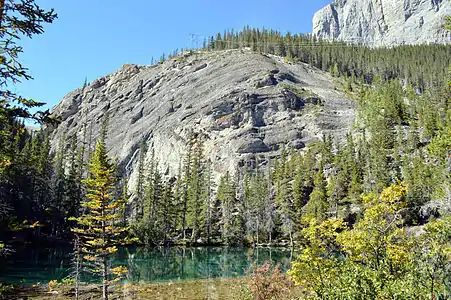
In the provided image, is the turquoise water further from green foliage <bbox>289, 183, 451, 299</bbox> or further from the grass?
green foliage <bbox>289, 183, 451, 299</bbox>

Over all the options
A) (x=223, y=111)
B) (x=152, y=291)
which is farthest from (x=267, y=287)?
(x=223, y=111)

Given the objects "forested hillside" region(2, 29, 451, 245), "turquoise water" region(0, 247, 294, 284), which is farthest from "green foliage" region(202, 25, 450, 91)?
"turquoise water" region(0, 247, 294, 284)

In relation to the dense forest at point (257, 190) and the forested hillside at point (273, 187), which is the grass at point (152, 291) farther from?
the forested hillside at point (273, 187)

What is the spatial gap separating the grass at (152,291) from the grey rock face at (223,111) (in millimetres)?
61720

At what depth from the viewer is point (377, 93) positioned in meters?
105

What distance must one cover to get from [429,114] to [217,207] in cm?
5763

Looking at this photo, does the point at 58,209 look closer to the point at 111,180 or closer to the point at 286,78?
the point at 111,180

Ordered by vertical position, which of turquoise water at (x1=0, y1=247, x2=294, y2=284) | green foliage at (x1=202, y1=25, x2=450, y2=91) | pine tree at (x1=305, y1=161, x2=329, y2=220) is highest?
green foliage at (x1=202, y1=25, x2=450, y2=91)

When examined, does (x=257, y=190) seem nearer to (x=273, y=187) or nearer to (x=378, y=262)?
(x=273, y=187)

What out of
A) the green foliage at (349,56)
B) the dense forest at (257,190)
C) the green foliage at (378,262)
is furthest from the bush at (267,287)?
the green foliage at (349,56)

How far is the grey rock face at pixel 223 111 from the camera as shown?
96.7 m

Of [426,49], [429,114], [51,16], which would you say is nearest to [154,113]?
[429,114]

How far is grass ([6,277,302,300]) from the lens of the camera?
27188 millimetres

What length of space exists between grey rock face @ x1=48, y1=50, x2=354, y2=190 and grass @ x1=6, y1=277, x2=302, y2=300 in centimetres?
6172
